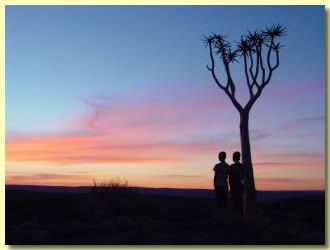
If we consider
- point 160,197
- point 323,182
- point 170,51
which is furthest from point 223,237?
point 160,197

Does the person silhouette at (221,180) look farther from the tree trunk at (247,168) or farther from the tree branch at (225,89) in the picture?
the tree branch at (225,89)

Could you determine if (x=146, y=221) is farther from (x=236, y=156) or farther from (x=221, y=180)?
(x=236, y=156)

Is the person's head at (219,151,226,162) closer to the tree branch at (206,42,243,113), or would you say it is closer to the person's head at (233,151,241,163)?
the person's head at (233,151,241,163)

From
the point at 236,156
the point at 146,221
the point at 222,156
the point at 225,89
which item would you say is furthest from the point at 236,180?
the point at 146,221

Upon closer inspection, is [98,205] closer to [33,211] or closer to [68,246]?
[33,211]

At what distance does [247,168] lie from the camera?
581 inches

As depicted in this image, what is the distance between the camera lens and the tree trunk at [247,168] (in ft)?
48.4

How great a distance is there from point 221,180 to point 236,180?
377 mm

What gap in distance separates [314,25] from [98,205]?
6.16 meters

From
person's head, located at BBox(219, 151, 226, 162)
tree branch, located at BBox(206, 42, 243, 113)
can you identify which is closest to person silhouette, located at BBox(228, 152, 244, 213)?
person's head, located at BBox(219, 151, 226, 162)

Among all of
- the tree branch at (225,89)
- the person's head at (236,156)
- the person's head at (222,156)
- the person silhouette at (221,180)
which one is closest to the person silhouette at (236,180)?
the person's head at (236,156)

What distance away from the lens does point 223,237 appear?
12.3 m

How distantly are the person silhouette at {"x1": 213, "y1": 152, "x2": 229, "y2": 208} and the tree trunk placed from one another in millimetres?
571

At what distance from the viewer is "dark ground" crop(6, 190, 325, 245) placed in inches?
484
